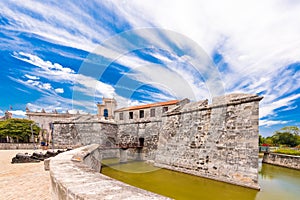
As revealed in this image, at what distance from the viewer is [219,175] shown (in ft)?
26.6

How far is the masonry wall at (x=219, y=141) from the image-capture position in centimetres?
745

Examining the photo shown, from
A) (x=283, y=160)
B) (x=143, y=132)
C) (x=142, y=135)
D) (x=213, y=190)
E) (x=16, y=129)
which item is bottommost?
(x=283, y=160)

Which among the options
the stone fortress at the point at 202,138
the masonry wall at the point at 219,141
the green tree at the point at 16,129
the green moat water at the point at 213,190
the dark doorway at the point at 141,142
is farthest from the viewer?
the green tree at the point at 16,129

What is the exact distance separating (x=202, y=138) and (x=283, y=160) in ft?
30.4

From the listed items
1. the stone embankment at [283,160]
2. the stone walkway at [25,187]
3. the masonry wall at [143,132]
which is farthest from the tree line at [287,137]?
the stone walkway at [25,187]

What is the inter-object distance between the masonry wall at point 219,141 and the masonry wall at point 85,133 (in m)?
8.08

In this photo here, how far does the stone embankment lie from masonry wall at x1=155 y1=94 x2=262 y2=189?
28.1 ft

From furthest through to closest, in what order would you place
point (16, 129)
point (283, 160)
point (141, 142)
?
point (16, 129), point (141, 142), point (283, 160)

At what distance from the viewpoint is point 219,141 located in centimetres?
872

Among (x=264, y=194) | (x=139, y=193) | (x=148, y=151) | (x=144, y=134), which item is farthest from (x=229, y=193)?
(x=144, y=134)

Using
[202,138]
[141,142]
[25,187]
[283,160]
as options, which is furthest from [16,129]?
[283,160]

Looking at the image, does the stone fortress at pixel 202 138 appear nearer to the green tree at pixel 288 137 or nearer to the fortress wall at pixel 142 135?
the fortress wall at pixel 142 135

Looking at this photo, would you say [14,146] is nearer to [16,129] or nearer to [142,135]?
[16,129]

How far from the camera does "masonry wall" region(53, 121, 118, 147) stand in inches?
695
